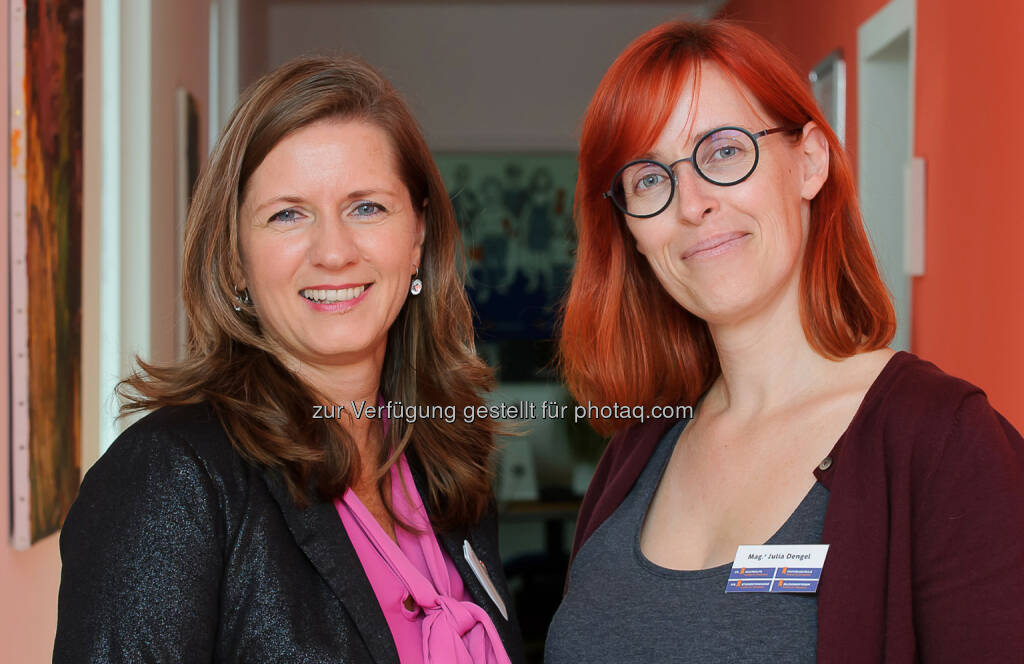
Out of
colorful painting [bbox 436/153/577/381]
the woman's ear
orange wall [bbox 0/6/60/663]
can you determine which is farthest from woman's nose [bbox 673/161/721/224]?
colorful painting [bbox 436/153/577/381]

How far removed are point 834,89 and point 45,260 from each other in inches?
122

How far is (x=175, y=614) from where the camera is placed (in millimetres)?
1391

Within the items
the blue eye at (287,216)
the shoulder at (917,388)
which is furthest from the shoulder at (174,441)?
the shoulder at (917,388)

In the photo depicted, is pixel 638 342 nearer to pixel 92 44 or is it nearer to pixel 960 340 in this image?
pixel 960 340

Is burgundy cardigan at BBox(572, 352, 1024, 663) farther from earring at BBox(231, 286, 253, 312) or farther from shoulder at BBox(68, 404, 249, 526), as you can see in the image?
earring at BBox(231, 286, 253, 312)

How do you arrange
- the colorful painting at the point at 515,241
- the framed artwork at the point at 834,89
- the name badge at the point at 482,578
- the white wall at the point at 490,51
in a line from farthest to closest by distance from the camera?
the colorful painting at the point at 515,241
the white wall at the point at 490,51
the framed artwork at the point at 834,89
the name badge at the point at 482,578

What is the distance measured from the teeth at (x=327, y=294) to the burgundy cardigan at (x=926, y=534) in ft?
2.67

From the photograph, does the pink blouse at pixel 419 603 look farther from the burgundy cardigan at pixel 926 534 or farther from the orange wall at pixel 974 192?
the orange wall at pixel 974 192

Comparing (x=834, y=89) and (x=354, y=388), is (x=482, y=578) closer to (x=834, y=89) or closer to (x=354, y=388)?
(x=354, y=388)

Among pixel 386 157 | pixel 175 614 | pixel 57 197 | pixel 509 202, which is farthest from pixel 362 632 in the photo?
pixel 509 202

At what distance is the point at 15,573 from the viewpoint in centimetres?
248

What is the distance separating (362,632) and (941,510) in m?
0.82

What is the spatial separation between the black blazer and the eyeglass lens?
74 centimetres

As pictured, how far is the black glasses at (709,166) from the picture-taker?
166 centimetres
